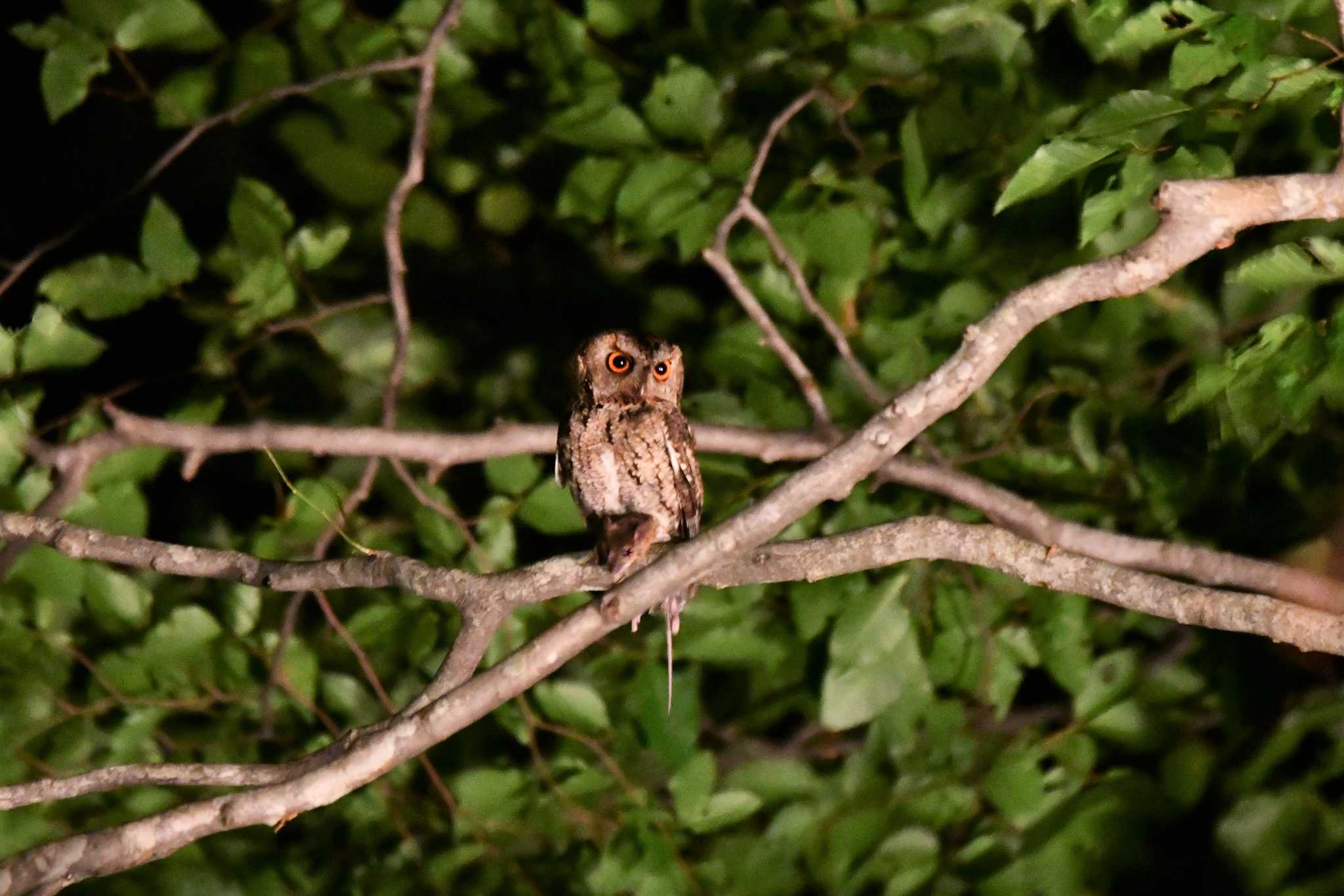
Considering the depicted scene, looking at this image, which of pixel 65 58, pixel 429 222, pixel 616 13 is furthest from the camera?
pixel 429 222

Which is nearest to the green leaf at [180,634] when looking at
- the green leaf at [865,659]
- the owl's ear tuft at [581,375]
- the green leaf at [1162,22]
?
the owl's ear tuft at [581,375]

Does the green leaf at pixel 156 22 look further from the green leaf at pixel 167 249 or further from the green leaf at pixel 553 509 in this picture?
the green leaf at pixel 553 509

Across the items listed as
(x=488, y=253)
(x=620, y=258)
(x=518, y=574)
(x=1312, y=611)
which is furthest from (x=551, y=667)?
(x=488, y=253)

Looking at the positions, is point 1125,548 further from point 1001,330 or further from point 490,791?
point 490,791

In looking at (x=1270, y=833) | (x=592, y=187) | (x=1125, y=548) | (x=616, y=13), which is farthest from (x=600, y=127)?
(x=1270, y=833)

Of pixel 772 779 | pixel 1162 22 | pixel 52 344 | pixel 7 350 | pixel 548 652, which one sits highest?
pixel 52 344

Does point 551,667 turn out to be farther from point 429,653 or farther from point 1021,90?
point 1021,90
